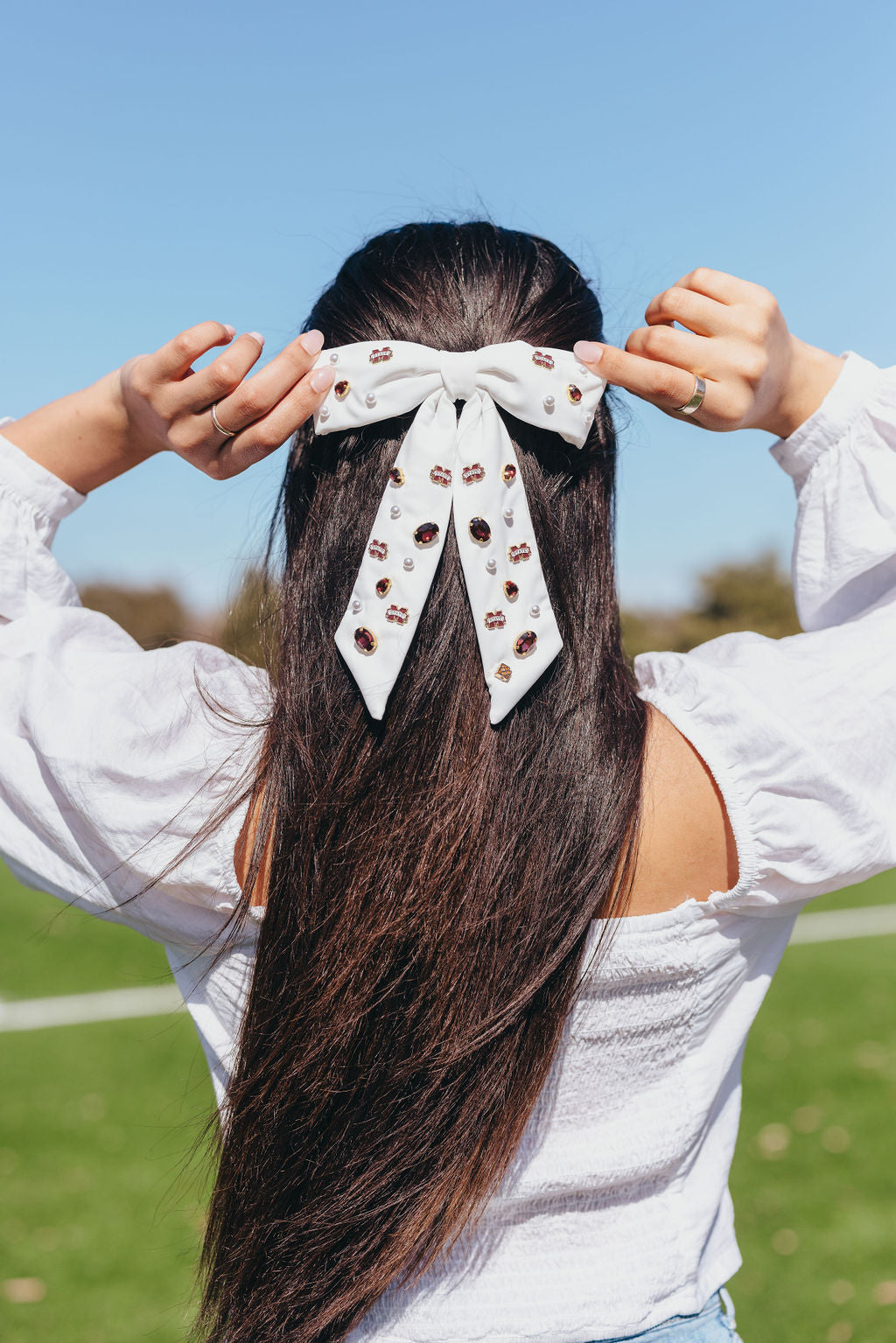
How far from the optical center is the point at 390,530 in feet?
3.81

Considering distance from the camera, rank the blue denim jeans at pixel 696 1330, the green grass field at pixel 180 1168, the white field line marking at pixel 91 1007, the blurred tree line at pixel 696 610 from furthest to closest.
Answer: the blurred tree line at pixel 696 610, the white field line marking at pixel 91 1007, the green grass field at pixel 180 1168, the blue denim jeans at pixel 696 1330

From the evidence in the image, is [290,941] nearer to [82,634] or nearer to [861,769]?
[82,634]

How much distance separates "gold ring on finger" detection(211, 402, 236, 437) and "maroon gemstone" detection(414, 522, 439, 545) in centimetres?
26

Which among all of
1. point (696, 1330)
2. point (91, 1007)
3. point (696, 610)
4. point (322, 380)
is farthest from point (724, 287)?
point (696, 610)

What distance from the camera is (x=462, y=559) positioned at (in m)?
1.17

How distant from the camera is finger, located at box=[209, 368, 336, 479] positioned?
1.20 m

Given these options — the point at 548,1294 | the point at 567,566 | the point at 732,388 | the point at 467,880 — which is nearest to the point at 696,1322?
the point at 548,1294

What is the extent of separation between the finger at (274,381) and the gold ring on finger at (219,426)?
0.02 metres

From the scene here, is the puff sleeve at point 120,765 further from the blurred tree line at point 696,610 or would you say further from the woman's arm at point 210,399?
the blurred tree line at point 696,610

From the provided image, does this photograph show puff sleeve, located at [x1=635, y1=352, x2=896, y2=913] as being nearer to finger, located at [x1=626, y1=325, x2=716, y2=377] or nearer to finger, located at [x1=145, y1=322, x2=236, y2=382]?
finger, located at [x1=626, y1=325, x2=716, y2=377]

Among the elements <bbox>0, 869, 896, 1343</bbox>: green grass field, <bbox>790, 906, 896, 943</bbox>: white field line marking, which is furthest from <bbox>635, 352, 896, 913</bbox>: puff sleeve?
<bbox>790, 906, 896, 943</bbox>: white field line marking

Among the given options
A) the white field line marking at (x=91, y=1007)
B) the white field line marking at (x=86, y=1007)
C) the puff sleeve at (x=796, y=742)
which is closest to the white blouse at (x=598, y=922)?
the puff sleeve at (x=796, y=742)

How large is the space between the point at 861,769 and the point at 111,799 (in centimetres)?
82

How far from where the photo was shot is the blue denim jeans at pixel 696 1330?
1.28 metres
